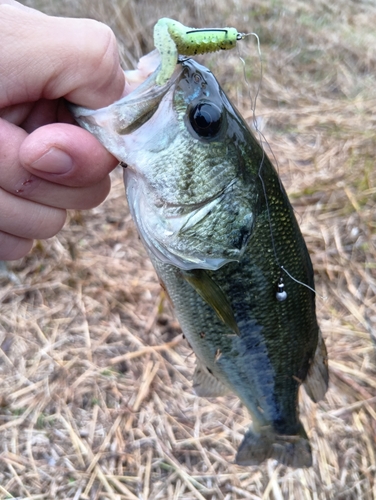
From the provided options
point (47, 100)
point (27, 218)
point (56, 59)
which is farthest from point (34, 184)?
point (56, 59)

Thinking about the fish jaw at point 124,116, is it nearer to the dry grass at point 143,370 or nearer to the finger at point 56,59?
the finger at point 56,59

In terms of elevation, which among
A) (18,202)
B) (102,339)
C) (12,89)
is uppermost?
(12,89)

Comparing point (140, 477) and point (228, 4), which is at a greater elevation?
point (228, 4)

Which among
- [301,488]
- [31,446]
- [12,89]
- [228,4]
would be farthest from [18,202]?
[228,4]

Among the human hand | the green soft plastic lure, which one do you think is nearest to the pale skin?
the human hand

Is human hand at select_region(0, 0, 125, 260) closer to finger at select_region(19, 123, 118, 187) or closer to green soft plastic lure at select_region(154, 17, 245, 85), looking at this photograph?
finger at select_region(19, 123, 118, 187)

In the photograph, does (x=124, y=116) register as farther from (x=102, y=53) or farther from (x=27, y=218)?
(x=27, y=218)

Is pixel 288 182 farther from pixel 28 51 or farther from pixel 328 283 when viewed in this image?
pixel 28 51
